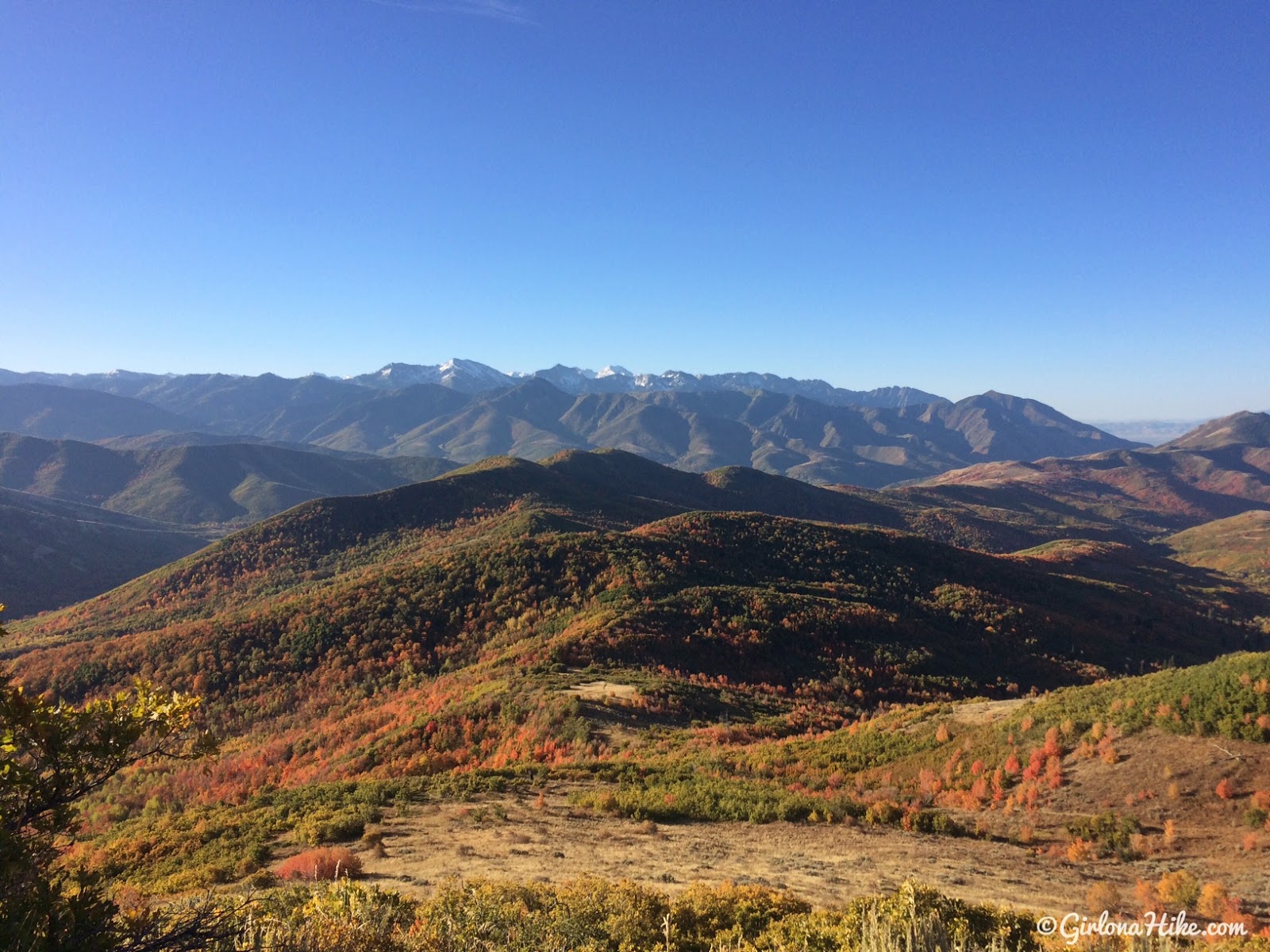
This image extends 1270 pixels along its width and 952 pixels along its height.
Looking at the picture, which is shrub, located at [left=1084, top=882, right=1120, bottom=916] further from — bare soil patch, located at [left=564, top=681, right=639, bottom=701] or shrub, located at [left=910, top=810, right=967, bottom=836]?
bare soil patch, located at [left=564, top=681, right=639, bottom=701]

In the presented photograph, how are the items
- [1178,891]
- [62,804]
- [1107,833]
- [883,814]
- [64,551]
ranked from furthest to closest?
[64,551] → [883,814] → [1107,833] → [1178,891] → [62,804]

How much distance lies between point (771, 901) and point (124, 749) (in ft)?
31.1

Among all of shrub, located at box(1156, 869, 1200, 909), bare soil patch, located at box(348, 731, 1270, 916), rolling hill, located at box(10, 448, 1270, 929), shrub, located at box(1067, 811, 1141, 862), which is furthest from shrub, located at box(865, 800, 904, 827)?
shrub, located at box(1156, 869, 1200, 909)

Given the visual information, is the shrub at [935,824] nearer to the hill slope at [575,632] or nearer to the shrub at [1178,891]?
the shrub at [1178,891]

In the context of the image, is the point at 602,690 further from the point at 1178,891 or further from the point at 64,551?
the point at 64,551

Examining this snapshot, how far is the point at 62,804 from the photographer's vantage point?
6387mm

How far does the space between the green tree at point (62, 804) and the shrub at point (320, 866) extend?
5.35 metres

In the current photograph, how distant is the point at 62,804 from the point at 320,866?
779 centimetres

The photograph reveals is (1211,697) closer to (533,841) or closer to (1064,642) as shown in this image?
(533,841)

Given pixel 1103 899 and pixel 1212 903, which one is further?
pixel 1103 899

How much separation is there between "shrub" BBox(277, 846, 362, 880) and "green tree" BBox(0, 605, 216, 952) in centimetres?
535

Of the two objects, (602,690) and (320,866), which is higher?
(320,866)

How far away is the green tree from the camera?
5.33 m

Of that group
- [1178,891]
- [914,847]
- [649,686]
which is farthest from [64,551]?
[1178,891]
